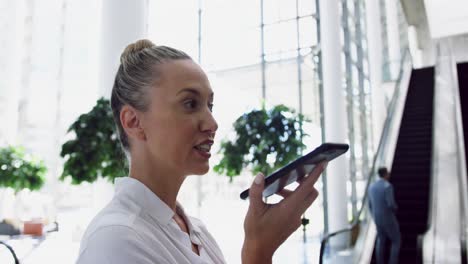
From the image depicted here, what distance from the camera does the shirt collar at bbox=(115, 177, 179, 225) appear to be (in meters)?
1.06

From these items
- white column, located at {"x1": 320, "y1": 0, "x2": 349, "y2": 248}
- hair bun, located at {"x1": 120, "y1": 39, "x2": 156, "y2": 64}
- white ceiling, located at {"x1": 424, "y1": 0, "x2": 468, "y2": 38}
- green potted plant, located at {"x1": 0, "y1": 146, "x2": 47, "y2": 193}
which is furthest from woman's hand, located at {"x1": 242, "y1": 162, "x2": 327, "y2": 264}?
white ceiling, located at {"x1": 424, "y1": 0, "x2": 468, "y2": 38}

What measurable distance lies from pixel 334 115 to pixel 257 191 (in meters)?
9.77

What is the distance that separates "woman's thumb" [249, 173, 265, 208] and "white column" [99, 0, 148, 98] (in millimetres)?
6372

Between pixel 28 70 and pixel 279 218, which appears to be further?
pixel 28 70

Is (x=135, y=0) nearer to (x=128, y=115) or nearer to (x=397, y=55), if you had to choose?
(x=128, y=115)

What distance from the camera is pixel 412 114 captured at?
11422 millimetres

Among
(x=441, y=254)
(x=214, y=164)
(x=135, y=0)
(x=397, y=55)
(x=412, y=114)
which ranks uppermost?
(x=397, y=55)

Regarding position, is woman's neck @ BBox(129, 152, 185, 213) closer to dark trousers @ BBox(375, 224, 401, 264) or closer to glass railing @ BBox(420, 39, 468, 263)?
glass railing @ BBox(420, 39, 468, 263)

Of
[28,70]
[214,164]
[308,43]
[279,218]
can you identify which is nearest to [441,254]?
[214,164]

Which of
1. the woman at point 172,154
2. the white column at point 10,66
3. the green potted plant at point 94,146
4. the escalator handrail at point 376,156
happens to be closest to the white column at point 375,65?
the escalator handrail at point 376,156

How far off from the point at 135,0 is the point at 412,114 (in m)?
7.87

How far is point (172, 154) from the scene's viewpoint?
1106 millimetres

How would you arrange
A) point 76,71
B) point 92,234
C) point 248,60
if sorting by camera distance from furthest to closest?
point 76,71
point 248,60
point 92,234

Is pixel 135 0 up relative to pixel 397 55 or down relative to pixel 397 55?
down
